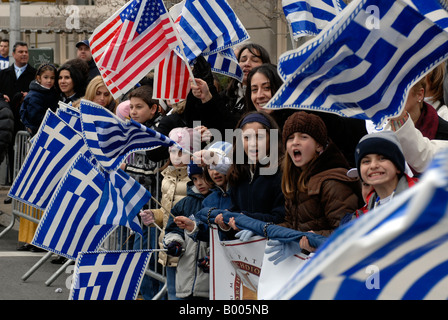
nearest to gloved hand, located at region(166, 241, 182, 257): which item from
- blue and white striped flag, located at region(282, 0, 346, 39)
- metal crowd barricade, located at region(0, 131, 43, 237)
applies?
blue and white striped flag, located at region(282, 0, 346, 39)

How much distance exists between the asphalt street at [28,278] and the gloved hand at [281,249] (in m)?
2.71

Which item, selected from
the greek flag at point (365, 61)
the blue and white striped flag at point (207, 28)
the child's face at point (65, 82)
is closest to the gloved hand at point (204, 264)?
the blue and white striped flag at point (207, 28)

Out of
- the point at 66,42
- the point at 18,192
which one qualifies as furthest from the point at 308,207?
the point at 66,42

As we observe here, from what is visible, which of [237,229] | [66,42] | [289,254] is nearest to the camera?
[289,254]

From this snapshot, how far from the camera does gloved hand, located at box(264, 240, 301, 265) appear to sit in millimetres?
4293

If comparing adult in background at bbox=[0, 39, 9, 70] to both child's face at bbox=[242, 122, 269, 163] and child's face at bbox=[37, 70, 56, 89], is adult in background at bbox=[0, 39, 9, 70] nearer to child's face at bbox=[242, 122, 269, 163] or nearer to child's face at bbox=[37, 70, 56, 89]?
child's face at bbox=[37, 70, 56, 89]

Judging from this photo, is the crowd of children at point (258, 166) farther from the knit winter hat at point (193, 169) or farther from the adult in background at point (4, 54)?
the adult in background at point (4, 54)

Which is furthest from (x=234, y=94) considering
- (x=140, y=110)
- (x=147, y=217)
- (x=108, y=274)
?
(x=108, y=274)

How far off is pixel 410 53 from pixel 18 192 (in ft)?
15.3

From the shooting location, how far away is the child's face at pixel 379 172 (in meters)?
3.80

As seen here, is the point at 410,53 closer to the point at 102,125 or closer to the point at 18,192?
the point at 102,125

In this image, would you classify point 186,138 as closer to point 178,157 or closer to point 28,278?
point 178,157

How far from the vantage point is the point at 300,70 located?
3.93m

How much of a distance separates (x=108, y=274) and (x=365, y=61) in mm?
2334
